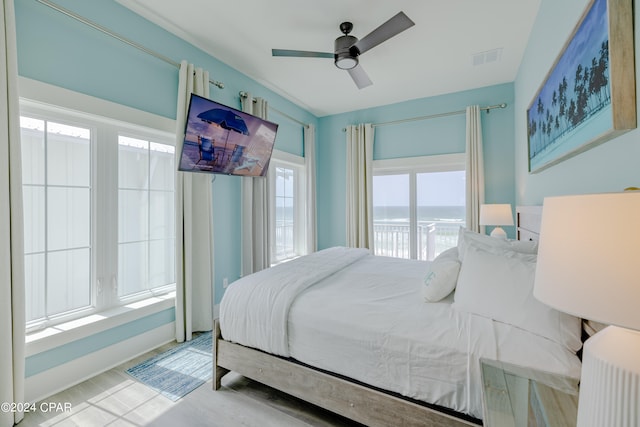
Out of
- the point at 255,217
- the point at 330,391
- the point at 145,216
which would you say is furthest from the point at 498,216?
the point at 145,216

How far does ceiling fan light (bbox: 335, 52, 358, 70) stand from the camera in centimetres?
238

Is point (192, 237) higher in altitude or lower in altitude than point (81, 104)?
lower

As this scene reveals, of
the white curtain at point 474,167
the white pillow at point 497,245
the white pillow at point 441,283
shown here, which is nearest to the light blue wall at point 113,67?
the white pillow at point 441,283

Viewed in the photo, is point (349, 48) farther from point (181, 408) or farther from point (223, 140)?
point (181, 408)

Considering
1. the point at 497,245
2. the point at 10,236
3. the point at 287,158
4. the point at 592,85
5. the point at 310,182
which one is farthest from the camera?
the point at 310,182

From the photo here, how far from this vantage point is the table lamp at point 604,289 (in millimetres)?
491

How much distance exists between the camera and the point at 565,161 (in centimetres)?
166

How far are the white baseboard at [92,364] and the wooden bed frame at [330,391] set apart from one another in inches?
36.8

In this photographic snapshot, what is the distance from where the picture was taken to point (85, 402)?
68.3 inches

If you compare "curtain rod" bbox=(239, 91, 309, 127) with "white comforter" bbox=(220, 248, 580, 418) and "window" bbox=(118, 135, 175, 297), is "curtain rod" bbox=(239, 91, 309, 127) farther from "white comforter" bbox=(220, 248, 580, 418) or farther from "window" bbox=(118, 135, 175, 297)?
"white comforter" bbox=(220, 248, 580, 418)

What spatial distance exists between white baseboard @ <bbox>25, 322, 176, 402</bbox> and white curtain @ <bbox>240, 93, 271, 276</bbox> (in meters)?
1.06

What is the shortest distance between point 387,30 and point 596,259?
212cm

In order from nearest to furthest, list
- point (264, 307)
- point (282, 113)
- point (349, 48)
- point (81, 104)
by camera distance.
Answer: point (264, 307) < point (81, 104) < point (349, 48) < point (282, 113)

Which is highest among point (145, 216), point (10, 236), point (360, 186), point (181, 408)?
point (360, 186)
